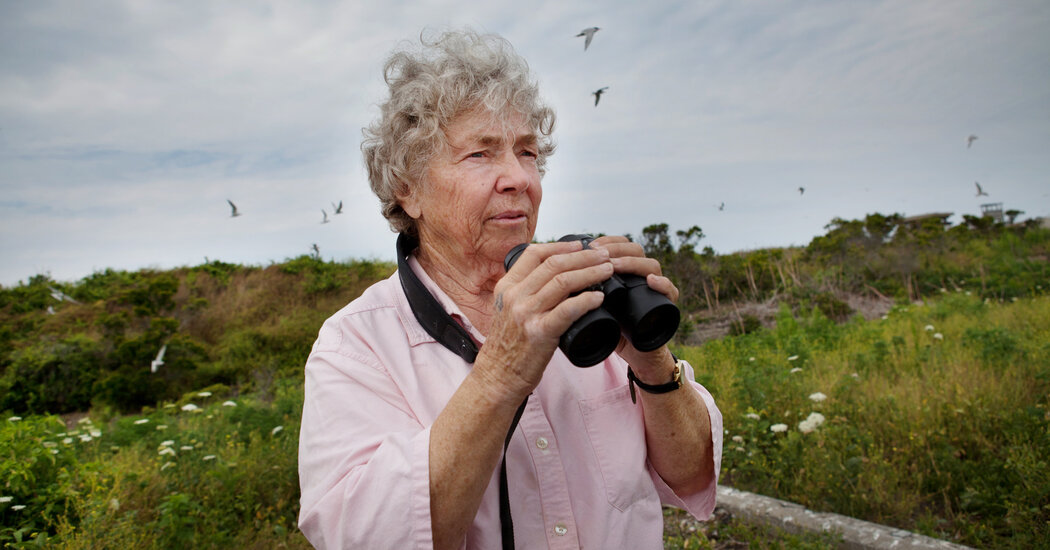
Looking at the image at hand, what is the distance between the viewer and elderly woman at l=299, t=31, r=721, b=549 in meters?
1.29

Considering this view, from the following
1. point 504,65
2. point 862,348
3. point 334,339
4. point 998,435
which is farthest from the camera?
point 862,348

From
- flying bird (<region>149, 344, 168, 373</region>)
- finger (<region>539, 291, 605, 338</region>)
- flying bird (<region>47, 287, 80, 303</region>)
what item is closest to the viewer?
finger (<region>539, 291, 605, 338</region>)

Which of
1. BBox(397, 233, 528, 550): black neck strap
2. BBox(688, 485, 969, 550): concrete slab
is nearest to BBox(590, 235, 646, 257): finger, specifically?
BBox(397, 233, 528, 550): black neck strap

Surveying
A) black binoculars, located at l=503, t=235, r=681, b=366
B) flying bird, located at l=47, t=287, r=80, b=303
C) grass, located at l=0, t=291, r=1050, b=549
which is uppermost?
flying bird, located at l=47, t=287, r=80, b=303

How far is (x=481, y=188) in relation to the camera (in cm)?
170

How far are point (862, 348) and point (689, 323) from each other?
140 inches

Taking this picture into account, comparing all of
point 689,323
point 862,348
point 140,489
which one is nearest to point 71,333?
point 140,489

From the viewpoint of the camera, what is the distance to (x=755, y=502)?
3.49m

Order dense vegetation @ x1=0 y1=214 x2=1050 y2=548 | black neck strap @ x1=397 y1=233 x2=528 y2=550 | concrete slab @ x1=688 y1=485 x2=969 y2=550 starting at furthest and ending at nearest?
dense vegetation @ x1=0 y1=214 x2=1050 y2=548 → concrete slab @ x1=688 y1=485 x2=969 y2=550 → black neck strap @ x1=397 y1=233 x2=528 y2=550

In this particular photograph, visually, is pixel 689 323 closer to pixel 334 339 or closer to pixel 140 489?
pixel 140 489

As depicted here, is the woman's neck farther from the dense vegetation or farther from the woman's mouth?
the dense vegetation

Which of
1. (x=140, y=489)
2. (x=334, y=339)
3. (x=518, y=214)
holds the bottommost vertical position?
(x=140, y=489)

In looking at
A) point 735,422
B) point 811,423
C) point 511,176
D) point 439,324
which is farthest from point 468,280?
point 735,422

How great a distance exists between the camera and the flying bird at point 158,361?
29.1ft
